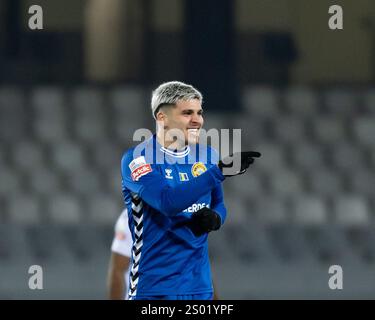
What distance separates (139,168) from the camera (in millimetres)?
4238

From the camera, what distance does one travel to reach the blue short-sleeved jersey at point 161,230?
4.21 meters

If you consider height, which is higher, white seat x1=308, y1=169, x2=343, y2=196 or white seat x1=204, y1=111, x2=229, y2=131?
white seat x1=204, y1=111, x2=229, y2=131

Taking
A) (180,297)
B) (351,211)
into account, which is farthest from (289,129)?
(180,297)

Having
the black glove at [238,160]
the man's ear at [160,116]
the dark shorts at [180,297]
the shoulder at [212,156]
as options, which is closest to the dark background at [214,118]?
the shoulder at [212,156]

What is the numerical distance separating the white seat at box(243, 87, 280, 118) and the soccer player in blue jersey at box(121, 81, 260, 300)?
5.77 meters

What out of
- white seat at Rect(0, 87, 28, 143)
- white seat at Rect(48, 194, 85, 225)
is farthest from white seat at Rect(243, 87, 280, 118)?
white seat at Rect(0, 87, 28, 143)

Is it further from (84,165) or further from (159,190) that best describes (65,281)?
(159,190)

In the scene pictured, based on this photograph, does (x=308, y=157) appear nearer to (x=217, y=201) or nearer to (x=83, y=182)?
(x=83, y=182)

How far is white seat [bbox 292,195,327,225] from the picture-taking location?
31.5 ft

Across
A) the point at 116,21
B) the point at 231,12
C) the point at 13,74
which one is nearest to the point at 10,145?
the point at 13,74

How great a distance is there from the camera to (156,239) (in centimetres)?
421

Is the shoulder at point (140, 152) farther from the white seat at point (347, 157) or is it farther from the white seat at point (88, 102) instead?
the white seat at point (347, 157)

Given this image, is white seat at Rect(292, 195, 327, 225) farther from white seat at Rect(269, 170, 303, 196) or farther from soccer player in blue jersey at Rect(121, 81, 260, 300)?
soccer player in blue jersey at Rect(121, 81, 260, 300)

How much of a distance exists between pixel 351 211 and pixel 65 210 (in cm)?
229
